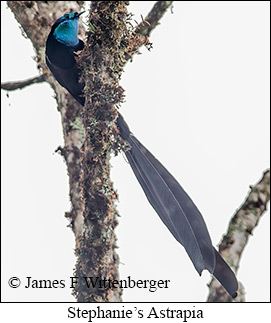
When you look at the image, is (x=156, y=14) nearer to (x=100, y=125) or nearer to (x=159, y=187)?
(x=159, y=187)

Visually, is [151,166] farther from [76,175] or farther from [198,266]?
[198,266]

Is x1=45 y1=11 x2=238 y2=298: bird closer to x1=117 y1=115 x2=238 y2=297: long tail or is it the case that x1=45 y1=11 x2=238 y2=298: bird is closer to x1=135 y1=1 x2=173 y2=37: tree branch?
x1=117 y1=115 x2=238 y2=297: long tail

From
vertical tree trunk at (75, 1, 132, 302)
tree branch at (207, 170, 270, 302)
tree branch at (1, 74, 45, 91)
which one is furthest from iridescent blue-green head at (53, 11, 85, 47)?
tree branch at (207, 170, 270, 302)

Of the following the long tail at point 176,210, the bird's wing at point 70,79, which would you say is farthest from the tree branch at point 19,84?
the long tail at point 176,210

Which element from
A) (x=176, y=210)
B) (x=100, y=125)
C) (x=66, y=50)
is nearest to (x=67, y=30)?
(x=66, y=50)

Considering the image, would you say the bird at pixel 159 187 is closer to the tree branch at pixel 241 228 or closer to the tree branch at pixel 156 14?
the tree branch at pixel 241 228

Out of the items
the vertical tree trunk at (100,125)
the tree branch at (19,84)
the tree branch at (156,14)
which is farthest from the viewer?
the tree branch at (19,84)

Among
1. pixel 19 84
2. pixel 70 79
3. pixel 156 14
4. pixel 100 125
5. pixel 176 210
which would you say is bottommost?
pixel 176 210
